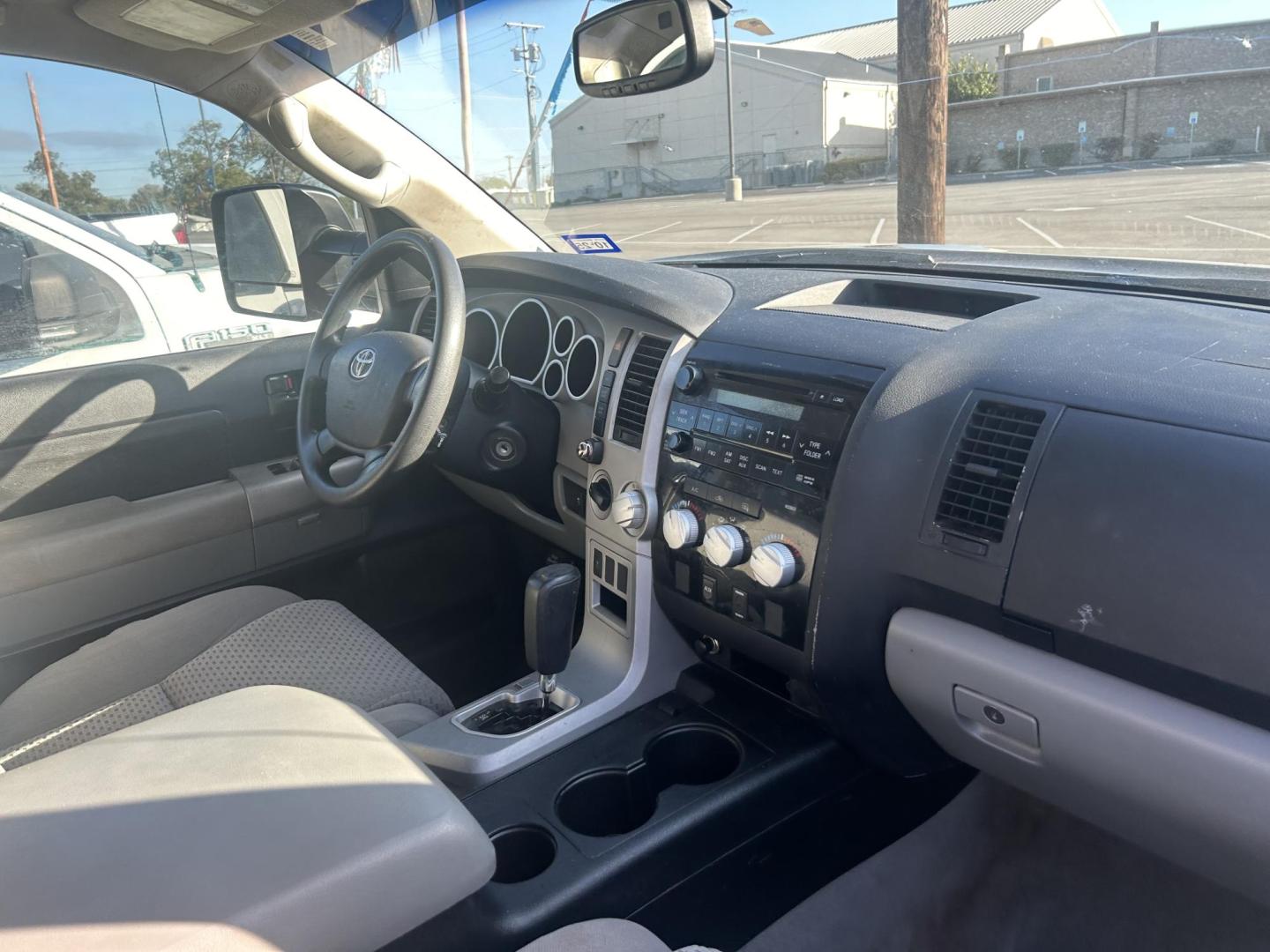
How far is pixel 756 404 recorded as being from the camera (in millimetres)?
1802

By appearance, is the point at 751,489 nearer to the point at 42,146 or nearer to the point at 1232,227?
the point at 1232,227

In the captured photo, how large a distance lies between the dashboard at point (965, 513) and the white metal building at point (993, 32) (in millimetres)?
878

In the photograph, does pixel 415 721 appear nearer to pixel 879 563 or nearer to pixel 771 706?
pixel 771 706

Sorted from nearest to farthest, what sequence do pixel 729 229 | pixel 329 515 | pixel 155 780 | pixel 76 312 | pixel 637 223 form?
pixel 155 780 → pixel 76 312 → pixel 329 515 → pixel 637 223 → pixel 729 229

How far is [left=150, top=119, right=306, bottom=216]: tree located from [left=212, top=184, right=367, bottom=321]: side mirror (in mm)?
37

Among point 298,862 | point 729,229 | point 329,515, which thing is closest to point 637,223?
point 729,229

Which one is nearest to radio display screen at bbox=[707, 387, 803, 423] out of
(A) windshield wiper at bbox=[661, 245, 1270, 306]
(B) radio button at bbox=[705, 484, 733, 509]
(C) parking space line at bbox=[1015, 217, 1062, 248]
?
(B) radio button at bbox=[705, 484, 733, 509]

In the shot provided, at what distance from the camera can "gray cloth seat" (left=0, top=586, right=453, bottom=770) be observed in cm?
196

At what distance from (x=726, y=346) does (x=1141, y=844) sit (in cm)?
109

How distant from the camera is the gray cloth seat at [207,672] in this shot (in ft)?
6.42

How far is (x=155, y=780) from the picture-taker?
→ 128cm

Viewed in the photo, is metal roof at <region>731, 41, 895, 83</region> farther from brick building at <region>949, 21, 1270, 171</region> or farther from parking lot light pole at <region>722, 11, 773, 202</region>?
brick building at <region>949, 21, 1270, 171</region>

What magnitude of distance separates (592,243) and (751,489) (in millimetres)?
1262

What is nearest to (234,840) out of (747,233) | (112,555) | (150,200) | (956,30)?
(112,555)
